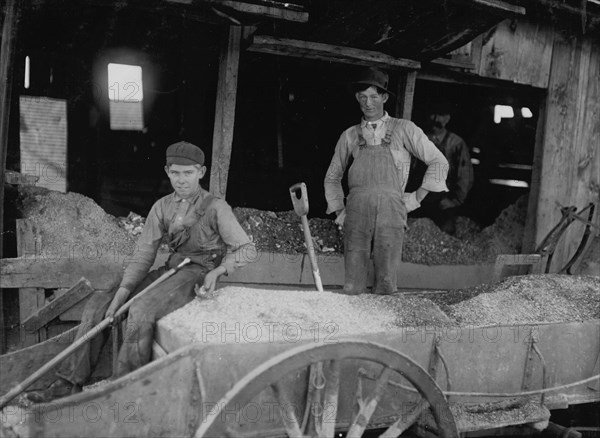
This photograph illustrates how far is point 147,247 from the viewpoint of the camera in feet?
12.5

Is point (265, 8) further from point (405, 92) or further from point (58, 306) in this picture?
point (58, 306)

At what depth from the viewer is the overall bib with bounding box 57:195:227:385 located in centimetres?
314

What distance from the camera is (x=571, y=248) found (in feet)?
22.2

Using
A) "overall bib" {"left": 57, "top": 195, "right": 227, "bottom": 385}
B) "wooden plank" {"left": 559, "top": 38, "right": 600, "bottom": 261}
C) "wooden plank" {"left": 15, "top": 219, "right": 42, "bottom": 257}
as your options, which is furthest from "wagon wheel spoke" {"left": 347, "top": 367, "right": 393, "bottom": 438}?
"wooden plank" {"left": 559, "top": 38, "right": 600, "bottom": 261}

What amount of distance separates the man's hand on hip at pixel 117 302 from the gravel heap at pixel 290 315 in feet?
1.54

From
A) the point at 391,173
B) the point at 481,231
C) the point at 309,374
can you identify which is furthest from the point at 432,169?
the point at 481,231

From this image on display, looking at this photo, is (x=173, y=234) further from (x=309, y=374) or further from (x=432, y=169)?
(x=432, y=169)

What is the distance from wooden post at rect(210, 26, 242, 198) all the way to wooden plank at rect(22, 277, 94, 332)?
4.57 feet

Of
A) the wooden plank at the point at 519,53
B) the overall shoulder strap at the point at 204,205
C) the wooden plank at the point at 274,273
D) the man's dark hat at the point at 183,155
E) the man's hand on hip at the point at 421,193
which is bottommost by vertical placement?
the wooden plank at the point at 274,273

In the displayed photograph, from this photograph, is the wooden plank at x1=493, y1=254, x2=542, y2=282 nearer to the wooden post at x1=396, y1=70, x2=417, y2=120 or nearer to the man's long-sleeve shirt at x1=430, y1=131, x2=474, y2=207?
the wooden post at x1=396, y1=70, x2=417, y2=120

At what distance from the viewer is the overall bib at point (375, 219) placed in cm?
443

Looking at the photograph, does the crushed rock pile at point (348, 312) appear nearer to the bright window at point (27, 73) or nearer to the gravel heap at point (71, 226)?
the gravel heap at point (71, 226)

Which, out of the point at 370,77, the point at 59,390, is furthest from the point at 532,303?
the point at 59,390

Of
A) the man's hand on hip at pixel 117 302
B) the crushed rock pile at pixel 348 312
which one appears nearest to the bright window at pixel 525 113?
the crushed rock pile at pixel 348 312
